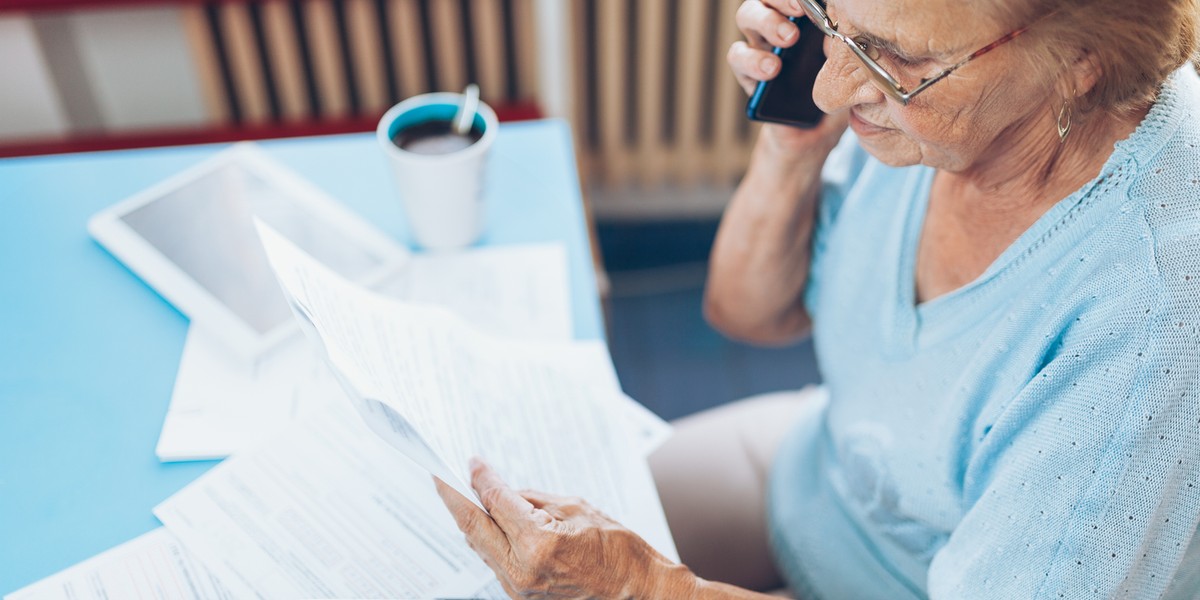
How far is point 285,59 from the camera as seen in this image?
6.03 ft

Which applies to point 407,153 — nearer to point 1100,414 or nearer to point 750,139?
point 1100,414

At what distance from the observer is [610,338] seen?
2012 mm

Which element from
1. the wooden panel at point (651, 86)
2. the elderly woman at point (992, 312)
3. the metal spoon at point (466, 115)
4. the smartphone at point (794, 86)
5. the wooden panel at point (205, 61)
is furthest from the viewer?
the wooden panel at point (651, 86)

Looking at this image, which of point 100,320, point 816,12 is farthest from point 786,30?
point 100,320

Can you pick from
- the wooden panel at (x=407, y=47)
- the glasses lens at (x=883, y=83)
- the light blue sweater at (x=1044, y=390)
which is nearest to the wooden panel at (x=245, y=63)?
the wooden panel at (x=407, y=47)

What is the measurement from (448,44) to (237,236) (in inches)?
38.2

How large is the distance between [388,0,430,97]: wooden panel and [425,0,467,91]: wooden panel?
3 centimetres

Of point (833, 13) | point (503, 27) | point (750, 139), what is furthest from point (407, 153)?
point (750, 139)

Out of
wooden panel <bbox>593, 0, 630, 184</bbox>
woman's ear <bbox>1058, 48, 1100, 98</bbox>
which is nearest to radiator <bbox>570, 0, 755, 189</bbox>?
wooden panel <bbox>593, 0, 630, 184</bbox>

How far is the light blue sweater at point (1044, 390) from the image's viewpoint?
67cm

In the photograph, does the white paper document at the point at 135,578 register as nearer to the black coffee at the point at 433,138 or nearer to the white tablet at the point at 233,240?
the white tablet at the point at 233,240

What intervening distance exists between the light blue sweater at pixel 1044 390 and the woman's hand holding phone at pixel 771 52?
62 millimetres

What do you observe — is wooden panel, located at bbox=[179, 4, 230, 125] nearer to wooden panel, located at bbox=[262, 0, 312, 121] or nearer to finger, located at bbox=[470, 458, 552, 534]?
wooden panel, located at bbox=[262, 0, 312, 121]

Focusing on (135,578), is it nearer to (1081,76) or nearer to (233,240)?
(233,240)
